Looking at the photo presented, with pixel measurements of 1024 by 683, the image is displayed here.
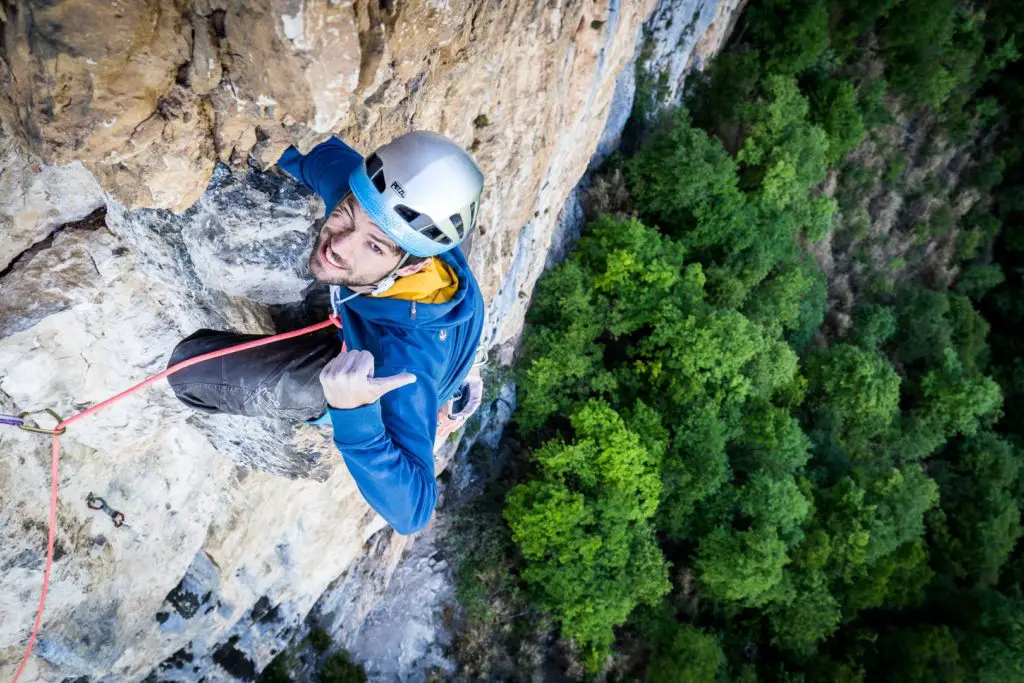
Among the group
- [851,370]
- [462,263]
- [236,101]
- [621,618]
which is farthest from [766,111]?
[236,101]

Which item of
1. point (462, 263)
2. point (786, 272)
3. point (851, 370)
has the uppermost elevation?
point (786, 272)

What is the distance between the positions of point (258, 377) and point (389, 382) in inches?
44.4

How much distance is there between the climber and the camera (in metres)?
2.53

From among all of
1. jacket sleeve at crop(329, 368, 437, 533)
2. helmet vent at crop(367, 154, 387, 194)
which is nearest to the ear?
helmet vent at crop(367, 154, 387, 194)

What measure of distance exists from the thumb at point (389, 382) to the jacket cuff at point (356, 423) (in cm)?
7

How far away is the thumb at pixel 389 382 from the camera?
2477 millimetres

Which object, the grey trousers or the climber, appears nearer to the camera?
the climber

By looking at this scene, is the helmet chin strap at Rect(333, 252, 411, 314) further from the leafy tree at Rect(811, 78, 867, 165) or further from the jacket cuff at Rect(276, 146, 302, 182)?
the leafy tree at Rect(811, 78, 867, 165)

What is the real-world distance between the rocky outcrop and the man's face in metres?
0.44

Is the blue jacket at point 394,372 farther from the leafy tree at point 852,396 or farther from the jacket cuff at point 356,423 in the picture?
the leafy tree at point 852,396

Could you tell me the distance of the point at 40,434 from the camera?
3.41 metres

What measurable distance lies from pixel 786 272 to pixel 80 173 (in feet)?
44.0

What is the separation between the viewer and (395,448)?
2654mm

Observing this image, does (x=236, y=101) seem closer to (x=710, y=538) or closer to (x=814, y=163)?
(x=710, y=538)
